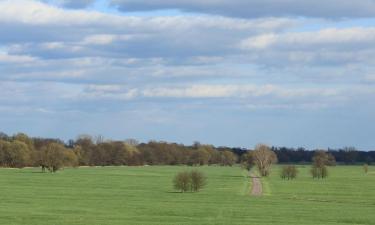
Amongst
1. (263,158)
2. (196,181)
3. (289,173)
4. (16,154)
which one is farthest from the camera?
(16,154)

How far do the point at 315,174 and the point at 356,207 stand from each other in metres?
82.1

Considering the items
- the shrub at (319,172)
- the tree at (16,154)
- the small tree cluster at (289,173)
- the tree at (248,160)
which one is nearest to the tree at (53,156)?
the tree at (16,154)

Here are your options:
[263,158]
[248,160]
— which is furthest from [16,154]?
[263,158]

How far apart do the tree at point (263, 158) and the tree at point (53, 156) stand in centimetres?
3940

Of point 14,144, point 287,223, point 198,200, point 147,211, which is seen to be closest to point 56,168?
point 14,144

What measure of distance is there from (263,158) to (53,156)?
42829 mm

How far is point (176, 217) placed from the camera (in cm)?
4916

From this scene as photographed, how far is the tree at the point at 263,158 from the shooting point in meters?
150

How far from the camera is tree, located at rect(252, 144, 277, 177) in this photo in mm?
149550

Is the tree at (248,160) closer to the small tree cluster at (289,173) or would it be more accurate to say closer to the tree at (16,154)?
the small tree cluster at (289,173)

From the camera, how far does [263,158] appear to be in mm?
150250

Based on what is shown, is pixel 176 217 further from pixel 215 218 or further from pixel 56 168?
pixel 56 168

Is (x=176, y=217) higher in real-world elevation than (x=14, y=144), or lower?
lower

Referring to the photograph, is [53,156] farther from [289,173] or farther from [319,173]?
[319,173]
